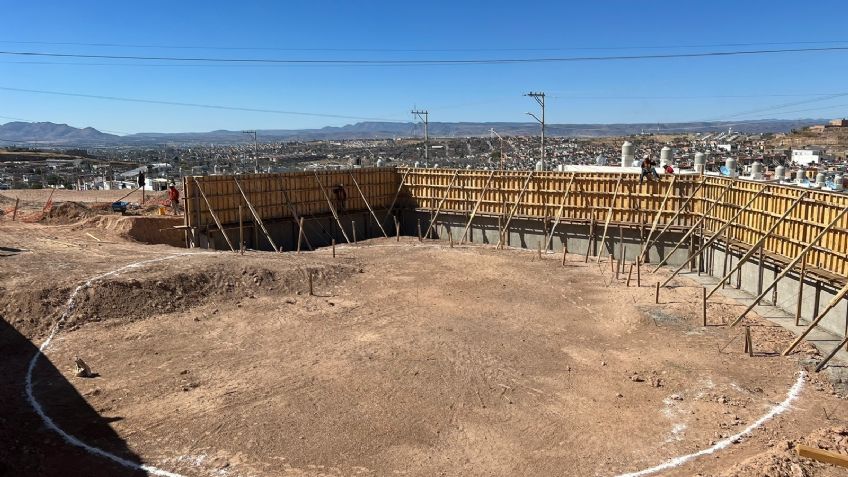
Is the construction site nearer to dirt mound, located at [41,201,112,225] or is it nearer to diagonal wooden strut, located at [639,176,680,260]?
diagonal wooden strut, located at [639,176,680,260]

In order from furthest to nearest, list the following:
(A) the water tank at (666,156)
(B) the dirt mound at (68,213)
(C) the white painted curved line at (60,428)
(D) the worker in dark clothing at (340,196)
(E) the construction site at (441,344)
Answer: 1. (A) the water tank at (666,156)
2. (D) the worker in dark clothing at (340,196)
3. (B) the dirt mound at (68,213)
4. (E) the construction site at (441,344)
5. (C) the white painted curved line at (60,428)

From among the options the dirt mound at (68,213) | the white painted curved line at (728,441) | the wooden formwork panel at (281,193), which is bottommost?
the white painted curved line at (728,441)

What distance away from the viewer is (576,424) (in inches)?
393

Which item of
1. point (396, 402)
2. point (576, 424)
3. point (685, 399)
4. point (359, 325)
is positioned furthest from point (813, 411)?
point (359, 325)

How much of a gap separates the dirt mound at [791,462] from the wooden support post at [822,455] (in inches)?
2.5

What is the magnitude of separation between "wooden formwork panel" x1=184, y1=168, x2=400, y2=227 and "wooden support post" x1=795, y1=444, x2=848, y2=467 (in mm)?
20640

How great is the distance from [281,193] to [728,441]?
20540mm

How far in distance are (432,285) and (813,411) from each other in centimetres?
1068

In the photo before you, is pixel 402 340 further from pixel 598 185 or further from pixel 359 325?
pixel 598 185

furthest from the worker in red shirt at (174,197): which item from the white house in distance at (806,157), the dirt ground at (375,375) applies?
the white house in distance at (806,157)

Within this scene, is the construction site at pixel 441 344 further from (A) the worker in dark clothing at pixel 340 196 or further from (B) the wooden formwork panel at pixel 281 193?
(A) the worker in dark clothing at pixel 340 196

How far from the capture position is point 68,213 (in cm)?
2641

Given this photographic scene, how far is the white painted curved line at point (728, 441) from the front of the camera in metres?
8.63

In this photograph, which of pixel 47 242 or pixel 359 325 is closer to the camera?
pixel 359 325
